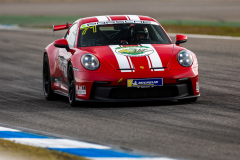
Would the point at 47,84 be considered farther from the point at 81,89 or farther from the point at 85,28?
the point at 81,89

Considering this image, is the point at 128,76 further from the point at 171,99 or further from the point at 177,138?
the point at 177,138

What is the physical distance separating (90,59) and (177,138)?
2.61 m

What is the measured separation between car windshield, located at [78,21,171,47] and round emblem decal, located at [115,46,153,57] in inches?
15.3

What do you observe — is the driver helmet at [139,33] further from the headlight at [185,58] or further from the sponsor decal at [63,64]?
the sponsor decal at [63,64]

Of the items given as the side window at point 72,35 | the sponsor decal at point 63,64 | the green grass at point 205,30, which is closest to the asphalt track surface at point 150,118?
the sponsor decal at point 63,64

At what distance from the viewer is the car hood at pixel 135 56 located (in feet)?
24.9

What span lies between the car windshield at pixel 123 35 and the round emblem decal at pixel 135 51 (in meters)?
0.39

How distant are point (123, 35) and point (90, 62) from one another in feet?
3.80

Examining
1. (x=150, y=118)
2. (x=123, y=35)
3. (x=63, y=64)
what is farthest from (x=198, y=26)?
(x=150, y=118)

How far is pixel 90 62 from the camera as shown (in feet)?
25.2

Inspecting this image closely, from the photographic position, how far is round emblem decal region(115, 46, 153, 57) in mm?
7829

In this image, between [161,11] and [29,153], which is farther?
[161,11]

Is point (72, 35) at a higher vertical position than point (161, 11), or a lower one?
higher

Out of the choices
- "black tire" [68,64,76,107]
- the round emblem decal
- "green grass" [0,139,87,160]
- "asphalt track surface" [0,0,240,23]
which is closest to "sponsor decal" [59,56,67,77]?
"black tire" [68,64,76,107]
